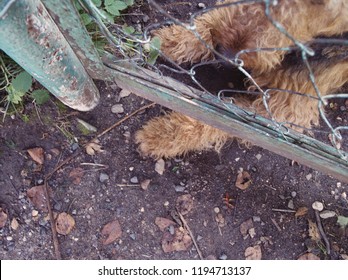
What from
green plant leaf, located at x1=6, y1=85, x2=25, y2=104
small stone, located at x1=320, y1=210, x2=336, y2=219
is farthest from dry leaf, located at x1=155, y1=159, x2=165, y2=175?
small stone, located at x1=320, y1=210, x2=336, y2=219

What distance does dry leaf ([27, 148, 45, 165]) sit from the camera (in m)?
1.71

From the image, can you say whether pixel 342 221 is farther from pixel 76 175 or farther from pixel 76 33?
pixel 76 33

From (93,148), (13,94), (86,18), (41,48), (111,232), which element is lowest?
(111,232)

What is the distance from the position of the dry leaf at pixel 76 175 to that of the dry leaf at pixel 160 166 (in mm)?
305

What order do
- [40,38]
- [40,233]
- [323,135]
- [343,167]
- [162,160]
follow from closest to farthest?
[40,38] < [343,167] < [40,233] < [162,160] < [323,135]

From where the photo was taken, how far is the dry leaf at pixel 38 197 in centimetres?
171

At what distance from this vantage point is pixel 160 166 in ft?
5.99

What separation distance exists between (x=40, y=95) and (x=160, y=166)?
552mm

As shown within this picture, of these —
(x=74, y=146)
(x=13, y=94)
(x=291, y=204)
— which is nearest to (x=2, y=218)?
(x=74, y=146)

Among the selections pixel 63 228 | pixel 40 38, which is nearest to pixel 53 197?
pixel 63 228

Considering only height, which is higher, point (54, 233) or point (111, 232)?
point (54, 233)

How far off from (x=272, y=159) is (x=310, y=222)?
0.31 metres

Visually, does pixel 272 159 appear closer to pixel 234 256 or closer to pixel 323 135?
pixel 323 135
